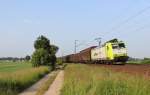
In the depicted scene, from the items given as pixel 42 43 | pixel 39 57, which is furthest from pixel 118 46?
pixel 42 43

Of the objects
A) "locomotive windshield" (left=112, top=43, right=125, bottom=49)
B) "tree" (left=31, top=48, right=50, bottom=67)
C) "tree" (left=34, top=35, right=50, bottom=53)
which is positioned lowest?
"locomotive windshield" (left=112, top=43, right=125, bottom=49)

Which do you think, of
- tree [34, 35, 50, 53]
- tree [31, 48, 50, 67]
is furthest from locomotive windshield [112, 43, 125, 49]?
tree [34, 35, 50, 53]

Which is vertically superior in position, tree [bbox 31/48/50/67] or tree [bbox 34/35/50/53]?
tree [bbox 34/35/50/53]

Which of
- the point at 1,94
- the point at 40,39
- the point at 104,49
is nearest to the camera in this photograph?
the point at 1,94

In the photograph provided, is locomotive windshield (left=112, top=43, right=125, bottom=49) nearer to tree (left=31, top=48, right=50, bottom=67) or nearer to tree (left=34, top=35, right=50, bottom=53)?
tree (left=31, top=48, right=50, bottom=67)

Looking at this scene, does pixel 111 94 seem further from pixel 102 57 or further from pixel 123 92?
pixel 102 57

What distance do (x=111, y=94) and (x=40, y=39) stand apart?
278 ft

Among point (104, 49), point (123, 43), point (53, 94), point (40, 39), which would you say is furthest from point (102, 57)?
point (40, 39)

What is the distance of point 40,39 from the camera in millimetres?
97312

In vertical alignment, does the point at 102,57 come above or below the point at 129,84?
above

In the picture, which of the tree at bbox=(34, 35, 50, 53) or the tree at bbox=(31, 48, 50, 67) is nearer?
the tree at bbox=(31, 48, 50, 67)

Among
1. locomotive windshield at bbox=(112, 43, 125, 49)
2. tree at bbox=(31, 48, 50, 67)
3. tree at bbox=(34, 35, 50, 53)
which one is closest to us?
locomotive windshield at bbox=(112, 43, 125, 49)

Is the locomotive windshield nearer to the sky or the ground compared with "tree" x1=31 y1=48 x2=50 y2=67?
nearer to the ground

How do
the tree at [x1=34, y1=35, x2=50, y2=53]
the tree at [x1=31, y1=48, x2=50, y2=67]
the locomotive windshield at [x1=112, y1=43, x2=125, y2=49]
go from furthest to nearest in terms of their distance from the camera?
1. the tree at [x1=34, y1=35, x2=50, y2=53]
2. the tree at [x1=31, y1=48, x2=50, y2=67]
3. the locomotive windshield at [x1=112, y1=43, x2=125, y2=49]
